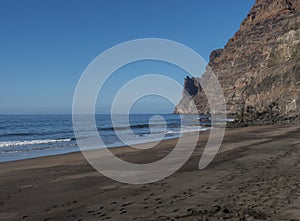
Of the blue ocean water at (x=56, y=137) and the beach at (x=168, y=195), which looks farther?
the blue ocean water at (x=56, y=137)

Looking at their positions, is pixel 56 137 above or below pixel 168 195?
below

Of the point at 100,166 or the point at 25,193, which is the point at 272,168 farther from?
the point at 25,193

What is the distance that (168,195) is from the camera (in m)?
8.04

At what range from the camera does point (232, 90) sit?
134 metres

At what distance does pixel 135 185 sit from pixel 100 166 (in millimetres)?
4881

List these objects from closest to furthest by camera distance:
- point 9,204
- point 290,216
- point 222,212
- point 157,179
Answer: point 290,216 → point 222,212 → point 9,204 → point 157,179

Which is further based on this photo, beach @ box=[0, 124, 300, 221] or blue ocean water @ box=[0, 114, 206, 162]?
blue ocean water @ box=[0, 114, 206, 162]

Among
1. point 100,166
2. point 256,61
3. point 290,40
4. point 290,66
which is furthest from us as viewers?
point 256,61

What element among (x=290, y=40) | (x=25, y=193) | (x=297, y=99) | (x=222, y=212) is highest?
(x=290, y=40)

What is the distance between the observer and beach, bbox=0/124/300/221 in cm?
645

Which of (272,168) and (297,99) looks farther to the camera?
(297,99)

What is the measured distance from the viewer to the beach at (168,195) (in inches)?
254

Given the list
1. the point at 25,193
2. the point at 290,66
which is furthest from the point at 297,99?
the point at 25,193

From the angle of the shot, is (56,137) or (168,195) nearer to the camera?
(168,195)
